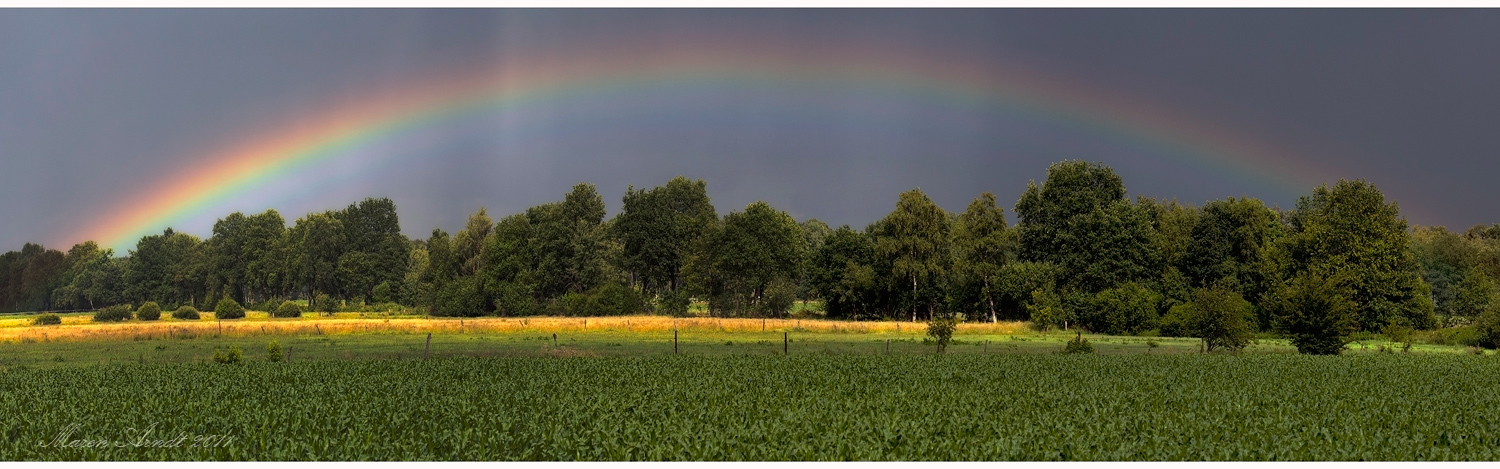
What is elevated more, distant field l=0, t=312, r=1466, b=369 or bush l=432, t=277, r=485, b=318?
bush l=432, t=277, r=485, b=318

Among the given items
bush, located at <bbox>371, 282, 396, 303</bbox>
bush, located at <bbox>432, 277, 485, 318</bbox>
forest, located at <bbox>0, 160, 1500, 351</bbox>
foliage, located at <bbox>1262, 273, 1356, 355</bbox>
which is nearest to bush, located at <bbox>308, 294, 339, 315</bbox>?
forest, located at <bbox>0, 160, 1500, 351</bbox>

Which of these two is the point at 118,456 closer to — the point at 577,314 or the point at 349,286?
the point at 577,314

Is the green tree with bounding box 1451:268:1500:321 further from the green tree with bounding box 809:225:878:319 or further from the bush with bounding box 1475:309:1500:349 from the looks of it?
the green tree with bounding box 809:225:878:319

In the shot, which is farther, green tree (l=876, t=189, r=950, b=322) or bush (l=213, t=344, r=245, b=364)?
green tree (l=876, t=189, r=950, b=322)

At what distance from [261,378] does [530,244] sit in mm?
78629

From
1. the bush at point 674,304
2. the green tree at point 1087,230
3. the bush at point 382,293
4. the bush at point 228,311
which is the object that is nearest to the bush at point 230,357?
the bush at point 674,304

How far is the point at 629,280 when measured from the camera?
11006 cm

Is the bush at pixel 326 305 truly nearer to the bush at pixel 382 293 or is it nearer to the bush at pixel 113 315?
the bush at pixel 382 293

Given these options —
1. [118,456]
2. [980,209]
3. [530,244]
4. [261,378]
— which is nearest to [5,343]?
[261,378]

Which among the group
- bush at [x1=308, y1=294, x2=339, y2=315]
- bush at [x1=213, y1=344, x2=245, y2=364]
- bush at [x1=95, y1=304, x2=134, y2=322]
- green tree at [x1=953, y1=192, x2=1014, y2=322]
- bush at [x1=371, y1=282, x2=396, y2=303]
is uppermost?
green tree at [x1=953, y1=192, x2=1014, y2=322]

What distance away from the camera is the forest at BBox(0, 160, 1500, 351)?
71.2 m

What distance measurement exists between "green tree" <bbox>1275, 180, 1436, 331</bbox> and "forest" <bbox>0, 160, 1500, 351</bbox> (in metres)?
0.14

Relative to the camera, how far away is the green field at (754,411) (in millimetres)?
17922

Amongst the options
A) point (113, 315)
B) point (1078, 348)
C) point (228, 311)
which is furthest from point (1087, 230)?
point (113, 315)
